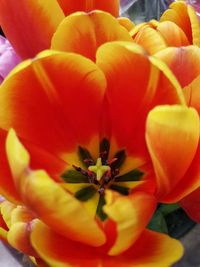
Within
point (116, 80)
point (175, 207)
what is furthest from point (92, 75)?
point (175, 207)

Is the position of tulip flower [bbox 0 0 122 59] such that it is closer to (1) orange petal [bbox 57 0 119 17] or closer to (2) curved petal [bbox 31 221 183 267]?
(1) orange petal [bbox 57 0 119 17]

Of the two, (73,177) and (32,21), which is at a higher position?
(32,21)

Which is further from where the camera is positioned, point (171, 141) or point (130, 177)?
point (130, 177)

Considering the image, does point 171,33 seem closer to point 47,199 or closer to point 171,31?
point 171,31

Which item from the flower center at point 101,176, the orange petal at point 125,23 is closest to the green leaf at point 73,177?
the flower center at point 101,176

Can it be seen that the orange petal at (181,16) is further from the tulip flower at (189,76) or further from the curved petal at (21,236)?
the curved petal at (21,236)

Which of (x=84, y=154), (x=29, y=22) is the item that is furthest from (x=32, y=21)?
(x=84, y=154)
